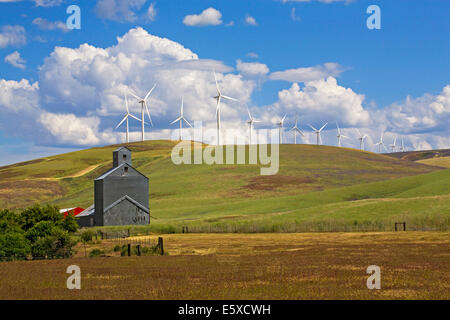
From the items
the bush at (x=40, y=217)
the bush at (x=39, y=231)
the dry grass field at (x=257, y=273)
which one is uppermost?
the bush at (x=40, y=217)

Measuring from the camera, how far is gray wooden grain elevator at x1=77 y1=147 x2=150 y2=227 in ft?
271

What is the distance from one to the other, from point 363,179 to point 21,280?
10804 cm

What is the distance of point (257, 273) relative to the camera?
29859 mm

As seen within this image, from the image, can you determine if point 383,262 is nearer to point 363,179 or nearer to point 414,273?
point 414,273

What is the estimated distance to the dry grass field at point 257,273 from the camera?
74.5 feet

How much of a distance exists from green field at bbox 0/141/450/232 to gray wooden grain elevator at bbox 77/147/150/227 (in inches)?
164

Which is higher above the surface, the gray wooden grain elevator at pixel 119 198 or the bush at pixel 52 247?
the gray wooden grain elevator at pixel 119 198

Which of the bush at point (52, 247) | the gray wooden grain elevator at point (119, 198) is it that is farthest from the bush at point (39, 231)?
the gray wooden grain elevator at point (119, 198)

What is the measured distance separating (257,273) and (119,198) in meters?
56.7

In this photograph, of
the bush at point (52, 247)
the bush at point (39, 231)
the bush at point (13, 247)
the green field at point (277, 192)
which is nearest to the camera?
the bush at point (13, 247)

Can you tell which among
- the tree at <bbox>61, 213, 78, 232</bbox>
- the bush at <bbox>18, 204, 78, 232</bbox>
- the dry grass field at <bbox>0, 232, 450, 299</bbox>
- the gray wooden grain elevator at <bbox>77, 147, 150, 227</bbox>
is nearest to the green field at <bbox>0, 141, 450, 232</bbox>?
the gray wooden grain elevator at <bbox>77, 147, 150, 227</bbox>

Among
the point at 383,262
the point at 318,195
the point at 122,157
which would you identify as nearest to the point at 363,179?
the point at 318,195

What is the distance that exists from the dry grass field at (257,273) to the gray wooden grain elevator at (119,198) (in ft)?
108

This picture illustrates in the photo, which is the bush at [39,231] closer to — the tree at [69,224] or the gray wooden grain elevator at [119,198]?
the tree at [69,224]
